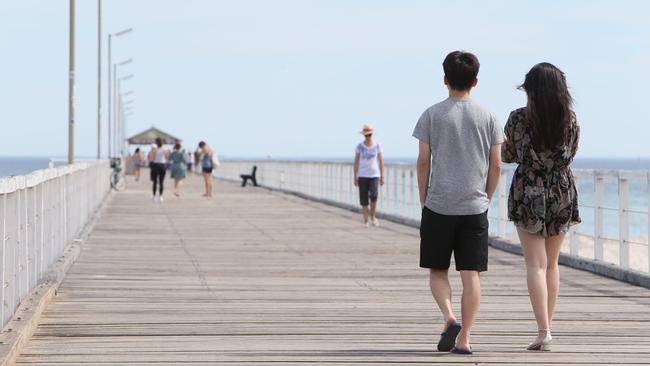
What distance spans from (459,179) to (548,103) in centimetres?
68

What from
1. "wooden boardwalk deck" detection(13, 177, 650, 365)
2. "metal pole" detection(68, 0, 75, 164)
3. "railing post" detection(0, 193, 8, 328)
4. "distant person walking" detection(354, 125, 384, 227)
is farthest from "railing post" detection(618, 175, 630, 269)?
"metal pole" detection(68, 0, 75, 164)

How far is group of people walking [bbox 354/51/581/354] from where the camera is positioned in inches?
316

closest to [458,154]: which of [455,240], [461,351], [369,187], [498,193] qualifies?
[455,240]

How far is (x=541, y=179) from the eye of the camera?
8.27 metres

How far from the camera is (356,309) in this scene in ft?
35.1

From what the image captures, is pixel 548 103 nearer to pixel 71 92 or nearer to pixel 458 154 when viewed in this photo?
pixel 458 154

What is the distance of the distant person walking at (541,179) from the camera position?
26.5 ft

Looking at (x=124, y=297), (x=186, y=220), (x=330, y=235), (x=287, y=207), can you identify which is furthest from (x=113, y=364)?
(x=287, y=207)

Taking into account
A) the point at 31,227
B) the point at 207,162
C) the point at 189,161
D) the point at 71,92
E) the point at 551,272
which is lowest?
the point at 551,272

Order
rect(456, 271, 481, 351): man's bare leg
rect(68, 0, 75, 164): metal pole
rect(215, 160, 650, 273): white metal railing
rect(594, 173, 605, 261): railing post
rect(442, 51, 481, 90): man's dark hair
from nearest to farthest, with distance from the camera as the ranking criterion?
rect(442, 51, 481, 90): man's dark hair < rect(456, 271, 481, 351): man's bare leg < rect(215, 160, 650, 273): white metal railing < rect(594, 173, 605, 261): railing post < rect(68, 0, 75, 164): metal pole

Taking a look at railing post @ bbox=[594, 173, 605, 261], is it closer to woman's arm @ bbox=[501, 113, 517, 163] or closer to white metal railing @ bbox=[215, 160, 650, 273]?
white metal railing @ bbox=[215, 160, 650, 273]

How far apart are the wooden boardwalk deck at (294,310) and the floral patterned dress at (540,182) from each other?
2.58 ft

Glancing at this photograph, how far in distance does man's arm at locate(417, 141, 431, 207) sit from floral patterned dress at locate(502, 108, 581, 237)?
0.53 metres

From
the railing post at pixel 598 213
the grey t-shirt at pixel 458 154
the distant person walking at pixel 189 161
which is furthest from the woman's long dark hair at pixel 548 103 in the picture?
the distant person walking at pixel 189 161
